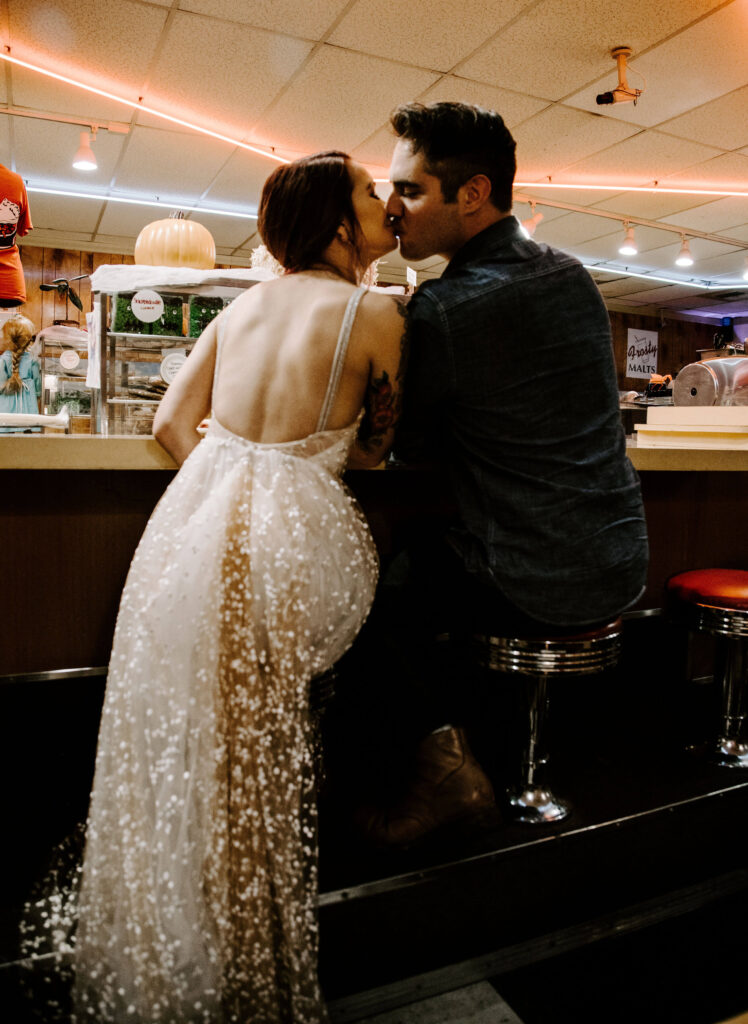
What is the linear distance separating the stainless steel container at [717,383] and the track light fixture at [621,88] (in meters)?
2.08

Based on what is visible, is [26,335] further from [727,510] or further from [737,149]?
[737,149]

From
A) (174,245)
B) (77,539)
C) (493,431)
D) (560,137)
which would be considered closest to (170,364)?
(77,539)

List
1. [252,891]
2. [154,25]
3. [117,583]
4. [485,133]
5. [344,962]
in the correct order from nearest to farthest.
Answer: [252,891]
[344,962]
[485,133]
[117,583]
[154,25]

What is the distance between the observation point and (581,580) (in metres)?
1.46

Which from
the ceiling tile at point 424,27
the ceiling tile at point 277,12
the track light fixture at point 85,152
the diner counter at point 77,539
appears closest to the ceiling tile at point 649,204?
the ceiling tile at point 424,27

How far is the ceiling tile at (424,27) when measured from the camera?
3541 mm

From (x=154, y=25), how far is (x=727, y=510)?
352cm

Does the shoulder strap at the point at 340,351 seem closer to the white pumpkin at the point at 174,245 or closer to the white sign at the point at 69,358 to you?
the white pumpkin at the point at 174,245

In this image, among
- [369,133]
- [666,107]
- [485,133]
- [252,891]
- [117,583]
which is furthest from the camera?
[369,133]

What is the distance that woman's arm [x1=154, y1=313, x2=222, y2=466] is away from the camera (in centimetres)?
146

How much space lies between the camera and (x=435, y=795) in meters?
1.53

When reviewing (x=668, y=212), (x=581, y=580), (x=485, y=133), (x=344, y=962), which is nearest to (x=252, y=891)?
(x=344, y=962)

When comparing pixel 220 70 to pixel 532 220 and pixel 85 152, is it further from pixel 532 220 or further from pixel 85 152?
pixel 532 220

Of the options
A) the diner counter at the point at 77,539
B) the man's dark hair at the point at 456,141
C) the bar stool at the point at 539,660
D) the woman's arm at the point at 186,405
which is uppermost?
the man's dark hair at the point at 456,141
